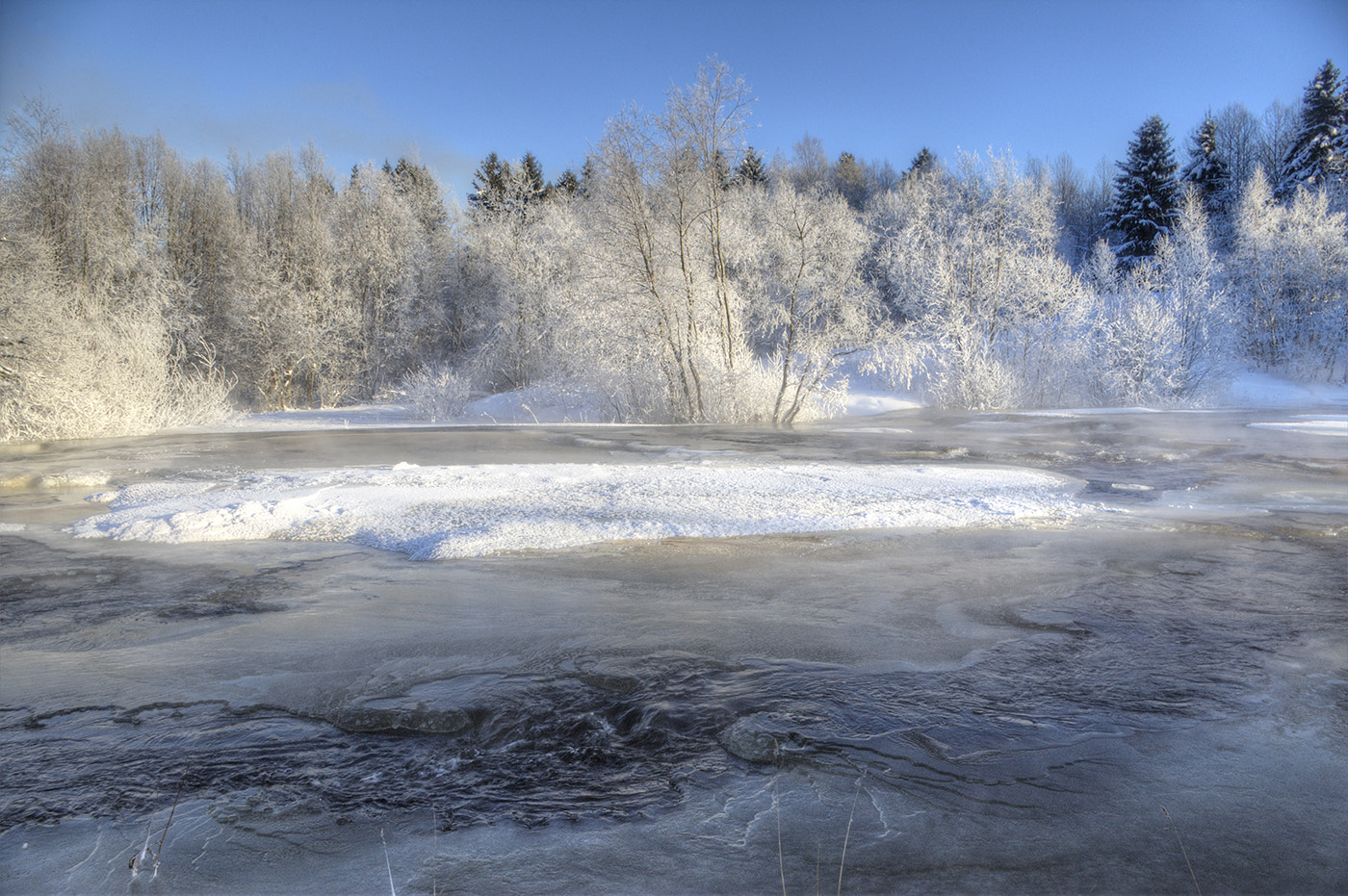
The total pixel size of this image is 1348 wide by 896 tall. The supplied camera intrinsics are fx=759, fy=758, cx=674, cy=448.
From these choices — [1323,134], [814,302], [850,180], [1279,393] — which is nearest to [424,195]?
[814,302]

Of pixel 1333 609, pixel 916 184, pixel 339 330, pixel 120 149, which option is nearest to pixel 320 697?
pixel 1333 609

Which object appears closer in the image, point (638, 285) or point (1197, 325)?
point (638, 285)

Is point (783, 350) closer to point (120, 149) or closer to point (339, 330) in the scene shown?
point (339, 330)

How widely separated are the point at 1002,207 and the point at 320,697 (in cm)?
2503

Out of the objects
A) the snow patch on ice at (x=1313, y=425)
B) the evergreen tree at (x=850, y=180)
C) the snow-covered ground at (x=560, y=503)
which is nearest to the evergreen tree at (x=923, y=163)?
the evergreen tree at (x=850, y=180)

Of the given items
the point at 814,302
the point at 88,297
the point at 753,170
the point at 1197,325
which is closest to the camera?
the point at 814,302

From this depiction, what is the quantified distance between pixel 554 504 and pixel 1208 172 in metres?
42.5

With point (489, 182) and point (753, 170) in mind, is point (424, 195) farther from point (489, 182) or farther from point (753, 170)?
point (753, 170)

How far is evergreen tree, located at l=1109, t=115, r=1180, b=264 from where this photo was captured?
1312 inches

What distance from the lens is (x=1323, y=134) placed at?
109 feet

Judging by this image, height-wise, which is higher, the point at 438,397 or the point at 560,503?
the point at 438,397

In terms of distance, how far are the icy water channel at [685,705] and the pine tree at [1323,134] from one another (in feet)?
124

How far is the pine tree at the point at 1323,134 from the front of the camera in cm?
3250

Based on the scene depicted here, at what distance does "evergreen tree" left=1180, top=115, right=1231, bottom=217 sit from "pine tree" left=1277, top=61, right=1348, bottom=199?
242cm
